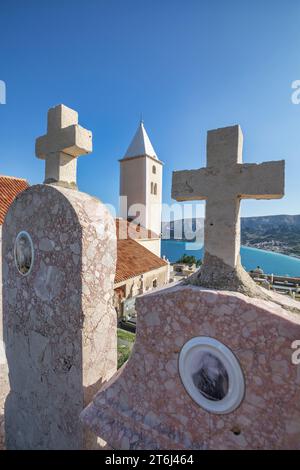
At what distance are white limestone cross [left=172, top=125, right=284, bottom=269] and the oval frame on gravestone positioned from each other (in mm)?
870

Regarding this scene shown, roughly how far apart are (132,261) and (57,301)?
9.46 m

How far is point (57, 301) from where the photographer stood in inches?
119

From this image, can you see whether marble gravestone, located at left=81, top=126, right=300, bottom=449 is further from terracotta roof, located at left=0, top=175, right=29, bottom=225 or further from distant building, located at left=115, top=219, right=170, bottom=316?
terracotta roof, located at left=0, top=175, right=29, bottom=225

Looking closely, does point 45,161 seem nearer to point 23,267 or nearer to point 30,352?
point 23,267

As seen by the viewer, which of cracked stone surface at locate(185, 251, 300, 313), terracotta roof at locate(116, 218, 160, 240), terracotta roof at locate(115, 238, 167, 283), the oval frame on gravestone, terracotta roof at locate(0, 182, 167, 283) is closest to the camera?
the oval frame on gravestone

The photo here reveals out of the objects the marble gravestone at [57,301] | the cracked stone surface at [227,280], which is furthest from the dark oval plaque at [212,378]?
the marble gravestone at [57,301]

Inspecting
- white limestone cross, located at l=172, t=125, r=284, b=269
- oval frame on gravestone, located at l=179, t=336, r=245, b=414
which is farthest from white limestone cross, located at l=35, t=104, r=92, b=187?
oval frame on gravestone, located at l=179, t=336, r=245, b=414

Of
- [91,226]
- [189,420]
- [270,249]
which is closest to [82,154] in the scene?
[91,226]

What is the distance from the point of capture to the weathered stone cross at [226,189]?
238 centimetres

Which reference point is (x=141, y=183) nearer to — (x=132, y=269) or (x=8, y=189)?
(x=132, y=269)

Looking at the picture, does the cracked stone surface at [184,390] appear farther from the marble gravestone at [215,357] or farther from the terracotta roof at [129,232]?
the terracotta roof at [129,232]

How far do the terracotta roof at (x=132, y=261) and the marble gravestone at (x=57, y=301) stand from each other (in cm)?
664

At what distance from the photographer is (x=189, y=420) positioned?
2.47 meters

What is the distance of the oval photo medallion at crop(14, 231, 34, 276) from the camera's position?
329cm
